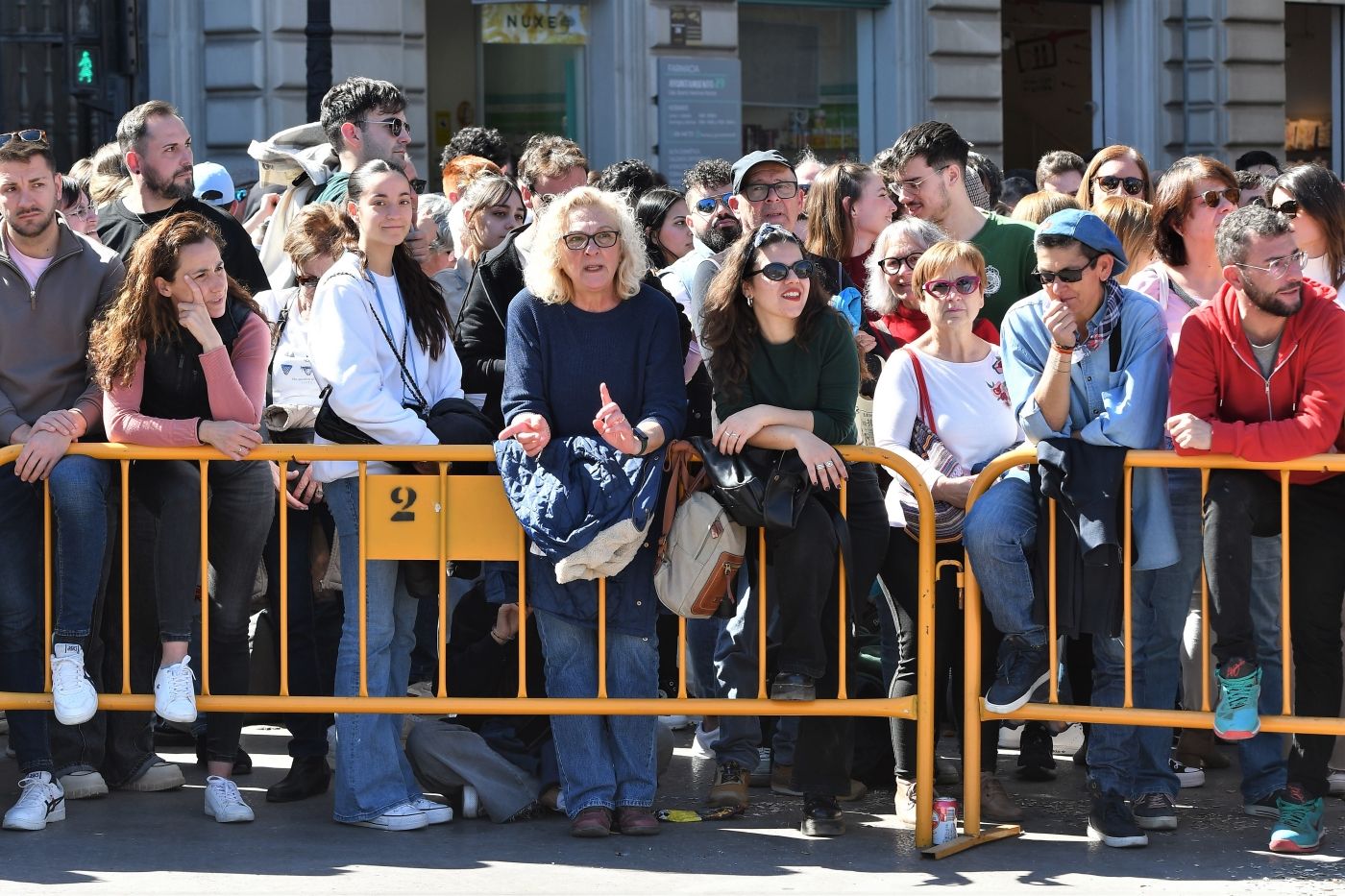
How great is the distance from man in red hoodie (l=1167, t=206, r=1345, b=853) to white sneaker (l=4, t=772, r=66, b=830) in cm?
379

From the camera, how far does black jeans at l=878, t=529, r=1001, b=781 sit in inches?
249

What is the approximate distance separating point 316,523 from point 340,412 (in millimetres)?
626

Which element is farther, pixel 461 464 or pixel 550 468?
pixel 461 464

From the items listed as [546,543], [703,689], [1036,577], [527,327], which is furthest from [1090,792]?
[527,327]

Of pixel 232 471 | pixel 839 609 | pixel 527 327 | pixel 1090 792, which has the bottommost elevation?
pixel 1090 792

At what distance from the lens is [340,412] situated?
6.34 meters

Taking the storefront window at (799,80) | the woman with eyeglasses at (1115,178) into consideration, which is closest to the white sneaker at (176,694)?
the woman with eyeglasses at (1115,178)

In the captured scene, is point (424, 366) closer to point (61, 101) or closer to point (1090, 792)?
point (1090, 792)

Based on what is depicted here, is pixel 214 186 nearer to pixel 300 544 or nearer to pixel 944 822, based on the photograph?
pixel 300 544

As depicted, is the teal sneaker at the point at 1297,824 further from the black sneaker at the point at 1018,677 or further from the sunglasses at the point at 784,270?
the sunglasses at the point at 784,270

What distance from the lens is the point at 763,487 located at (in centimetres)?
604

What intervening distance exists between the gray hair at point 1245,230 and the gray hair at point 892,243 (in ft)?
4.03

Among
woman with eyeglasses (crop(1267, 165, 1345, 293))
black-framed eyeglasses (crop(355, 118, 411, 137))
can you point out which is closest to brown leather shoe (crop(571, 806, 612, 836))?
woman with eyeglasses (crop(1267, 165, 1345, 293))

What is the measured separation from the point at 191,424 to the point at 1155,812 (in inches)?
135
